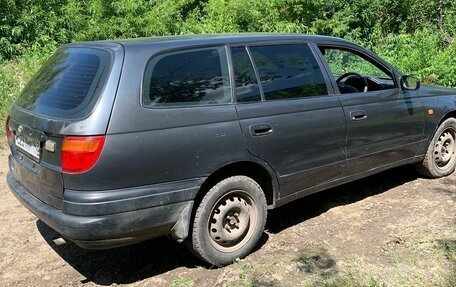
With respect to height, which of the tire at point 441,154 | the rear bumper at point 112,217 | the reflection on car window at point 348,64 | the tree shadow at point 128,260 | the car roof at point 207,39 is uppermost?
the car roof at point 207,39

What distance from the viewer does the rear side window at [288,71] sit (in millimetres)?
4145

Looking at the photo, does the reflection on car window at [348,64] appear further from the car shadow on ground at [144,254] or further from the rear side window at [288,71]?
the car shadow on ground at [144,254]

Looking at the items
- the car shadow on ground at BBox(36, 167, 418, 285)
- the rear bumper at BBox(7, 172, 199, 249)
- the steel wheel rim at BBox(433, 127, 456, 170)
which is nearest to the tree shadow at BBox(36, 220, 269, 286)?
the car shadow on ground at BBox(36, 167, 418, 285)

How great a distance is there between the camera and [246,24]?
37.5 ft

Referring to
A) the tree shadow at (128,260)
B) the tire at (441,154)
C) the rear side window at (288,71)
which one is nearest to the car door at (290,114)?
the rear side window at (288,71)

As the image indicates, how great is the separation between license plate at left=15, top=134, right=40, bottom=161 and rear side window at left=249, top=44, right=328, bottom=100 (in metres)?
1.82

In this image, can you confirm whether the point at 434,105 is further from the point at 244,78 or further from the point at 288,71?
the point at 244,78

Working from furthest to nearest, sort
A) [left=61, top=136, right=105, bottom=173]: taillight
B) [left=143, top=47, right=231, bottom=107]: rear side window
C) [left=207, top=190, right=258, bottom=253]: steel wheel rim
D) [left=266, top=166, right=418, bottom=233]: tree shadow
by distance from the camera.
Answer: [left=266, top=166, right=418, bottom=233]: tree shadow → [left=207, top=190, right=258, bottom=253]: steel wheel rim → [left=143, top=47, right=231, bottom=107]: rear side window → [left=61, top=136, right=105, bottom=173]: taillight

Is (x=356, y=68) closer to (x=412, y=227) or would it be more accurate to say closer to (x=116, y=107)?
(x=412, y=227)

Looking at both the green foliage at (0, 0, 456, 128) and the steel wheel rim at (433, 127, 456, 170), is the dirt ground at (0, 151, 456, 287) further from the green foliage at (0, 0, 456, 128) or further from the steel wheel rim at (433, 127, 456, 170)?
the green foliage at (0, 0, 456, 128)

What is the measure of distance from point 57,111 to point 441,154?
14.4ft

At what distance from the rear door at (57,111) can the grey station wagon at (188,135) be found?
1 centimetres

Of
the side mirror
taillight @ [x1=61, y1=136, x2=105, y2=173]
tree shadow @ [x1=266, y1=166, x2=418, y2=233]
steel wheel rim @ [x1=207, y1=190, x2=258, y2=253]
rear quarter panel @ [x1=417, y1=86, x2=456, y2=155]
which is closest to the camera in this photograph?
taillight @ [x1=61, y1=136, x2=105, y2=173]

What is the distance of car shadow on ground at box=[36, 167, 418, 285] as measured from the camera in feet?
12.9
